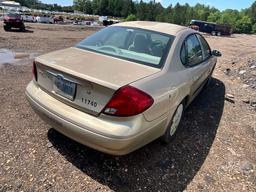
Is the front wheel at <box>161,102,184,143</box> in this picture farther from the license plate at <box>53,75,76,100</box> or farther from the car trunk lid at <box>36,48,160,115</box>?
the license plate at <box>53,75,76,100</box>

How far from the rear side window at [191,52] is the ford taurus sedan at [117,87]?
0.06ft

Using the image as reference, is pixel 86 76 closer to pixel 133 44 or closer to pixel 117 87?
pixel 117 87

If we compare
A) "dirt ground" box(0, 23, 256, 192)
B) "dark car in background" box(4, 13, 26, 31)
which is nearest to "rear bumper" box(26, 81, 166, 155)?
"dirt ground" box(0, 23, 256, 192)

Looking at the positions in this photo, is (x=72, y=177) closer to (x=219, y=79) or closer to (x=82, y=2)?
(x=219, y=79)

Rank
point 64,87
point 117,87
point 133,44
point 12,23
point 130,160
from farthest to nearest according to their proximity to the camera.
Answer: point 12,23, point 133,44, point 130,160, point 64,87, point 117,87

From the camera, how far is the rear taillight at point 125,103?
2686 mm

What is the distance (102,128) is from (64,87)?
710 millimetres

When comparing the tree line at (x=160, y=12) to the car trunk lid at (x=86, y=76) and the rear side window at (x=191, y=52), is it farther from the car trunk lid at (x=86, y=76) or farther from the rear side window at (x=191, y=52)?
the car trunk lid at (x=86, y=76)

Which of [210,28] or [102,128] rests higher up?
[102,128]

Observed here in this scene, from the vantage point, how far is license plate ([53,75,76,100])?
2.94 m

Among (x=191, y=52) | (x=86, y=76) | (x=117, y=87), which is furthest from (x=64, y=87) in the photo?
(x=191, y=52)

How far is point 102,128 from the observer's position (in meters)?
2.69

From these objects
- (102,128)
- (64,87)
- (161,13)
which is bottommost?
(161,13)

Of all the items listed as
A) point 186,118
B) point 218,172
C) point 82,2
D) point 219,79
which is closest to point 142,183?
point 218,172
